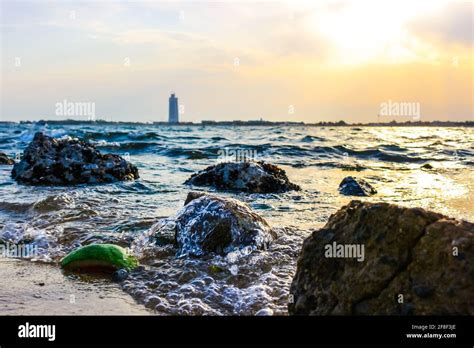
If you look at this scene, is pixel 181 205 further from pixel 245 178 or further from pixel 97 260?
pixel 97 260

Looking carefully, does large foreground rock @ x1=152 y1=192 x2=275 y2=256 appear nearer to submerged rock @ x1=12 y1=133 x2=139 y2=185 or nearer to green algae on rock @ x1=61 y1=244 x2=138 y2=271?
green algae on rock @ x1=61 y1=244 x2=138 y2=271

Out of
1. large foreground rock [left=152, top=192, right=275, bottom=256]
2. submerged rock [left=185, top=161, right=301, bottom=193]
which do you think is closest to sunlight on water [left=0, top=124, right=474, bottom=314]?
large foreground rock [left=152, top=192, right=275, bottom=256]

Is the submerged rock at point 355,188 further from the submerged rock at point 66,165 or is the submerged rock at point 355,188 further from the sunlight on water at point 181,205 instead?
the submerged rock at point 66,165

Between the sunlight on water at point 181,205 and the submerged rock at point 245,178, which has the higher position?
the submerged rock at point 245,178

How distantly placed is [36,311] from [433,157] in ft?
62.8

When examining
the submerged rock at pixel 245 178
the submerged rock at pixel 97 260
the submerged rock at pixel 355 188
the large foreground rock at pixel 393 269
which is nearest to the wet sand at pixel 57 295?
the submerged rock at pixel 97 260

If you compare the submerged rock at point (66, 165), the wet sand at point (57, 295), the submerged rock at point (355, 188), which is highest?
the submerged rock at point (66, 165)

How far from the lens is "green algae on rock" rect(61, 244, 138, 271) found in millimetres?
5145

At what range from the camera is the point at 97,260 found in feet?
16.9

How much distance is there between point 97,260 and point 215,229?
4.58 ft

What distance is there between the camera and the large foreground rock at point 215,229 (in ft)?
18.8

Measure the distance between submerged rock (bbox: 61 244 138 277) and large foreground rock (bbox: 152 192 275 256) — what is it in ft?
2.51

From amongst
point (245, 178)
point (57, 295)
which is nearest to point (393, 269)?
point (57, 295)

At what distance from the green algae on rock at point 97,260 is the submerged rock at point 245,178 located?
577 centimetres
